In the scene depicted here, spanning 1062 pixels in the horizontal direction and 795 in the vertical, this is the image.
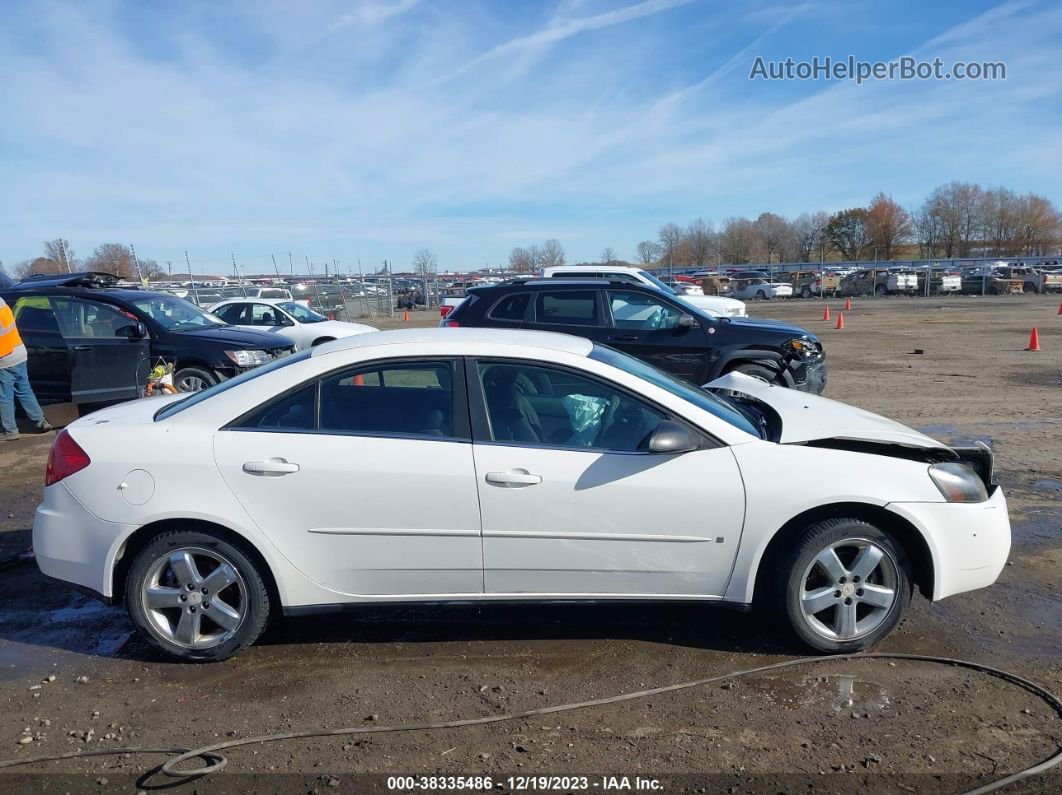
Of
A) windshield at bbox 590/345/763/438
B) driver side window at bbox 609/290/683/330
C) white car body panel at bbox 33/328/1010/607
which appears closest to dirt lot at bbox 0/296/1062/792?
white car body panel at bbox 33/328/1010/607

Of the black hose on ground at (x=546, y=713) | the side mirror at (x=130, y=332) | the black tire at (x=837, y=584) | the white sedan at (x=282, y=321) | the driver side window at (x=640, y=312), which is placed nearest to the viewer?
the black hose on ground at (x=546, y=713)

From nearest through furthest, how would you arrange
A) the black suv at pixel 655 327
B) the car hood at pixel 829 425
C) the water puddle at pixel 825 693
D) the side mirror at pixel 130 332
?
1. the water puddle at pixel 825 693
2. the car hood at pixel 829 425
3. the black suv at pixel 655 327
4. the side mirror at pixel 130 332

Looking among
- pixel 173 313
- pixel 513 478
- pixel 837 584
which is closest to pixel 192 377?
pixel 173 313

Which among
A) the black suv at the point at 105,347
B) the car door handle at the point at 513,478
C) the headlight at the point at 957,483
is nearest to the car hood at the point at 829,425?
the headlight at the point at 957,483

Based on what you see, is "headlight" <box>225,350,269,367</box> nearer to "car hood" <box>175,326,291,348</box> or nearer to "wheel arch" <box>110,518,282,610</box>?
"car hood" <box>175,326,291,348</box>

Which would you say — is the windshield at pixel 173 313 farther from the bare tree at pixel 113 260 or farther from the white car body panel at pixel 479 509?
the bare tree at pixel 113 260

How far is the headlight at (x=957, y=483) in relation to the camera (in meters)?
3.73

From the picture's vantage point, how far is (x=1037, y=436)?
8.21 meters

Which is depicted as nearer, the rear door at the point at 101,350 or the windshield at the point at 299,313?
the rear door at the point at 101,350

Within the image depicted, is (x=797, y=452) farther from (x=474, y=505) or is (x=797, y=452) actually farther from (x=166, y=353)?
(x=166, y=353)

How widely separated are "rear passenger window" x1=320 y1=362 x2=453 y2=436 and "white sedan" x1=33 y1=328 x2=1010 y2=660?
0.01 m

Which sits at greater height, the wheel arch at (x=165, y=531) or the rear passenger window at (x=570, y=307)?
the rear passenger window at (x=570, y=307)

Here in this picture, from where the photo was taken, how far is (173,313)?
1048 centimetres

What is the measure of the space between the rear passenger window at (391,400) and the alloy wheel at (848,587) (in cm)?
188
